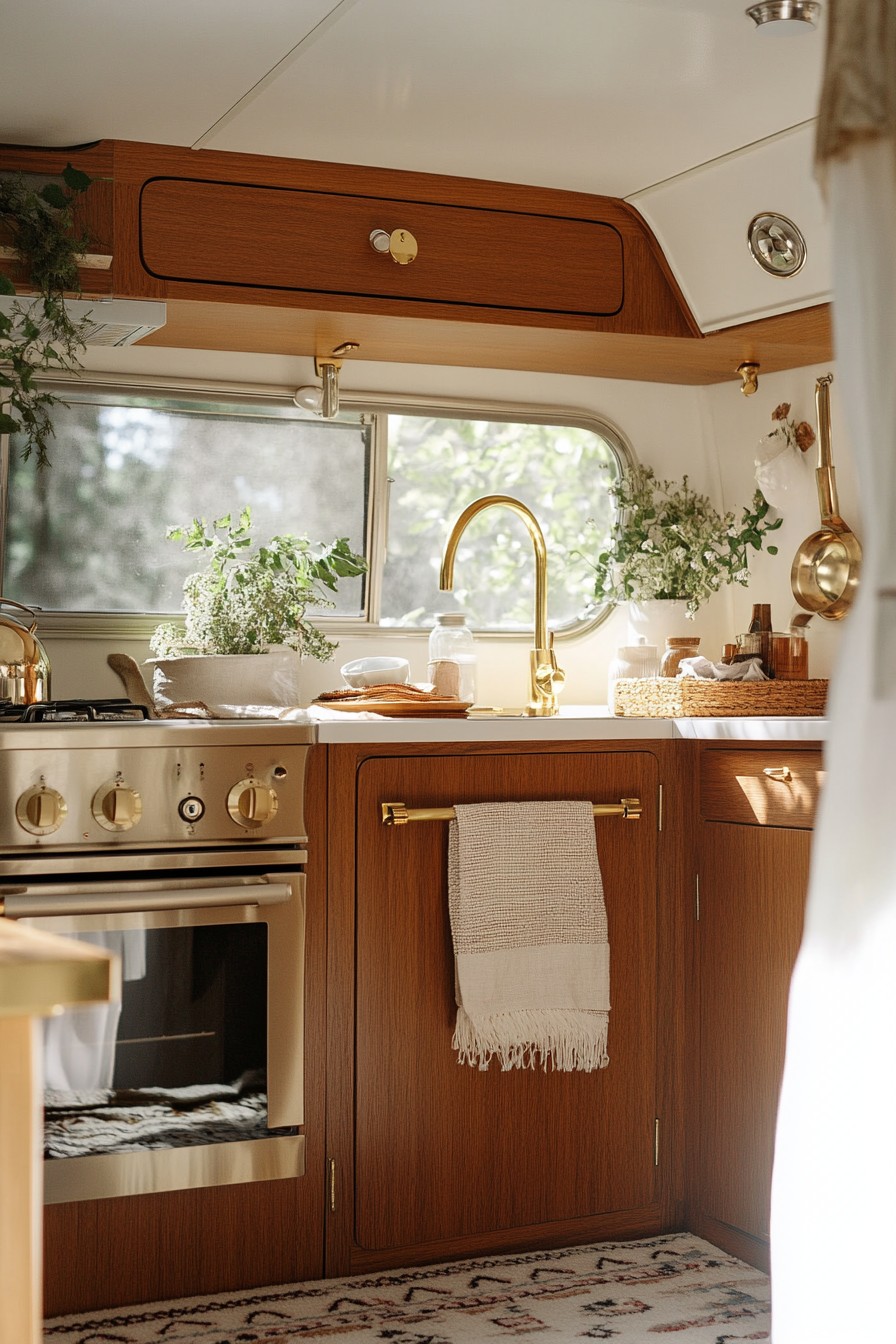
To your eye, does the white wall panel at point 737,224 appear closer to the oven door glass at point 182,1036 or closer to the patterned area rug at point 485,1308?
the oven door glass at point 182,1036

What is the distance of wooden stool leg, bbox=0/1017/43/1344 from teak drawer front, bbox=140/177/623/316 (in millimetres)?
1952

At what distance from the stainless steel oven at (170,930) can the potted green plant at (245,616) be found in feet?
1.45

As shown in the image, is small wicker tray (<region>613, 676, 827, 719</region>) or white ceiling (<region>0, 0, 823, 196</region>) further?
small wicker tray (<region>613, 676, 827, 719</region>)

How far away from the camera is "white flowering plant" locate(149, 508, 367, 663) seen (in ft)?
8.66

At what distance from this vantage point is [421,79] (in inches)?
86.4

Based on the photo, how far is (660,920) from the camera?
2.43m

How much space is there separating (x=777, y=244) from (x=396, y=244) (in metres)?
0.75

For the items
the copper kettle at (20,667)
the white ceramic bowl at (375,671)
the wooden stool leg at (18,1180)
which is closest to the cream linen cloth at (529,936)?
the white ceramic bowl at (375,671)

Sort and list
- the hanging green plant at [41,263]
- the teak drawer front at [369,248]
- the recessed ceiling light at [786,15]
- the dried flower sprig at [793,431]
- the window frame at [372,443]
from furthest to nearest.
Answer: the dried flower sprig at [793,431] → the window frame at [372,443] → the teak drawer front at [369,248] → the hanging green plant at [41,263] → the recessed ceiling light at [786,15]

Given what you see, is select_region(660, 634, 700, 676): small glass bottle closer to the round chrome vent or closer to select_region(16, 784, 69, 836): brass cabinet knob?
the round chrome vent

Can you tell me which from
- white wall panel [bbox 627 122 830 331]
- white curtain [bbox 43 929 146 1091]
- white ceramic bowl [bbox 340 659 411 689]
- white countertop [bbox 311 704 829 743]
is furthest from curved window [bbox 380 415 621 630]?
white curtain [bbox 43 929 146 1091]

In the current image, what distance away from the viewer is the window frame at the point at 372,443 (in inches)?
106

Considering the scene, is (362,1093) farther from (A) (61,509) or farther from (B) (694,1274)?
(A) (61,509)

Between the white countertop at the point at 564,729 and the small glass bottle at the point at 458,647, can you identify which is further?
the small glass bottle at the point at 458,647
